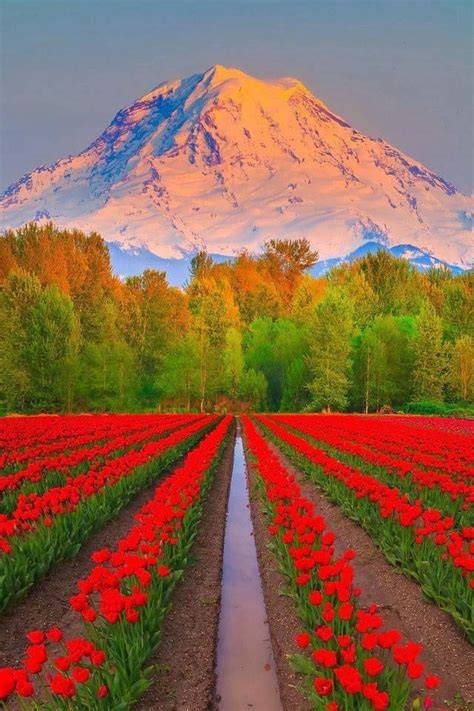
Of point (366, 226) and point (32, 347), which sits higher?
point (366, 226)

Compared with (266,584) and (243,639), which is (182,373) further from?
(243,639)

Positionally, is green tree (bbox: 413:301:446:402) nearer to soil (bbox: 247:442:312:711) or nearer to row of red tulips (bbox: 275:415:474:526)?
row of red tulips (bbox: 275:415:474:526)

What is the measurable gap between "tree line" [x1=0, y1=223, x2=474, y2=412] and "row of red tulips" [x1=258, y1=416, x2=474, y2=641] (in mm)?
37584

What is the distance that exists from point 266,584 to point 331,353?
44.7 meters

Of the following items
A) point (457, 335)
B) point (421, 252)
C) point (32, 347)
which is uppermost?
point (421, 252)

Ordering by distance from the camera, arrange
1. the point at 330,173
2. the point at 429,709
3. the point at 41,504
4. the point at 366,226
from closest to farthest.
Result: 1. the point at 429,709
2. the point at 41,504
3. the point at 366,226
4. the point at 330,173

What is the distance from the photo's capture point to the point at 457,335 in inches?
2263

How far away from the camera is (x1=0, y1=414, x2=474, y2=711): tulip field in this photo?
4004mm

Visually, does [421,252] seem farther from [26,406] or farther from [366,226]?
[26,406]

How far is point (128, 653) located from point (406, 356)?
172 ft

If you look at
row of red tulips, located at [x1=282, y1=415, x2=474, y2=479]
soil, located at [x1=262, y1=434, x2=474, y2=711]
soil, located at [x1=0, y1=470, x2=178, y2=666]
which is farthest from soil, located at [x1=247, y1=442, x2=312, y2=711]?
row of red tulips, located at [x1=282, y1=415, x2=474, y2=479]

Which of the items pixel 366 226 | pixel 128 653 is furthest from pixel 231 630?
pixel 366 226

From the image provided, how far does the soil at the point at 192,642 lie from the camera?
4812 mm

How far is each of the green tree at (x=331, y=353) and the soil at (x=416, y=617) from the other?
136 ft
